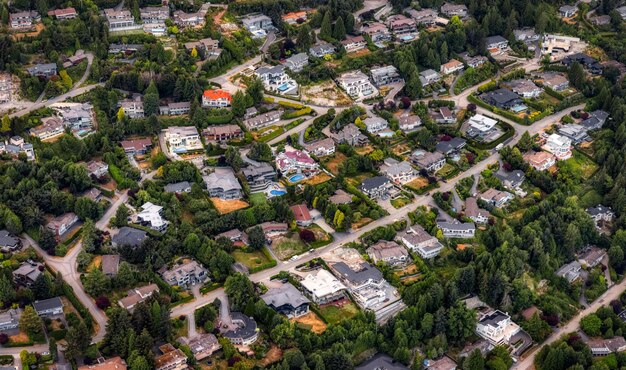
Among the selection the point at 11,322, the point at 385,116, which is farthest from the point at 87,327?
the point at 385,116

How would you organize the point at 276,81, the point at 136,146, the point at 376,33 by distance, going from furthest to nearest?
the point at 376,33
the point at 276,81
the point at 136,146

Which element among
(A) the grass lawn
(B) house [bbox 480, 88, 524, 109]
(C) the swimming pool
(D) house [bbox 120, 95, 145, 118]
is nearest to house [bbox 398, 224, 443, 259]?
(A) the grass lawn

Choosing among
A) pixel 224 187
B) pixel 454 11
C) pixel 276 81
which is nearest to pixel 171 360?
pixel 224 187

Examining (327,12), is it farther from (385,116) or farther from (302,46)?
(385,116)

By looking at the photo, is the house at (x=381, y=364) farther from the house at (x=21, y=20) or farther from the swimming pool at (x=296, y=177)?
the house at (x=21, y=20)

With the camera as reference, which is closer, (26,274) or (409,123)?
(26,274)

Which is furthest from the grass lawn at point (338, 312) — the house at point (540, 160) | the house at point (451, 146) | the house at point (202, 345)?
the house at point (540, 160)

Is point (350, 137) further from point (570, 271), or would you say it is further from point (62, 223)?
point (62, 223)
